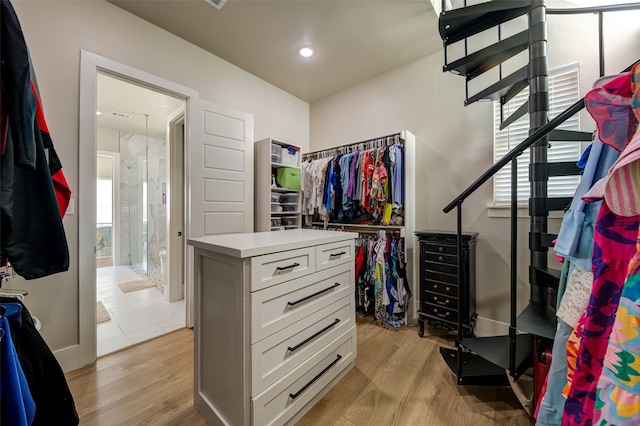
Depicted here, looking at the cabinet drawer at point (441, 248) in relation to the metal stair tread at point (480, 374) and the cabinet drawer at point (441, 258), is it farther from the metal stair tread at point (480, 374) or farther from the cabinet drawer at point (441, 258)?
the metal stair tread at point (480, 374)

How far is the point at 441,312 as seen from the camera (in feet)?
7.23

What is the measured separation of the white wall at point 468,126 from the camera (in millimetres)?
1894

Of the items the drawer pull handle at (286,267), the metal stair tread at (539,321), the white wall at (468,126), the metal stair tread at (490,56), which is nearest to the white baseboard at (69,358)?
the drawer pull handle at (286,267)

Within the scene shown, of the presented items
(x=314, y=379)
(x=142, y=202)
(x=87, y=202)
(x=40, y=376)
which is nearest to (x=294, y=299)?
(x=314, y=379)

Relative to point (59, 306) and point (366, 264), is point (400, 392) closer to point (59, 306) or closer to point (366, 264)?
point (366, 264)

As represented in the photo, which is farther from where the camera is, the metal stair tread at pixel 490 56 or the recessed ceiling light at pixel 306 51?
the recessed ceiling light at pixel 306 51

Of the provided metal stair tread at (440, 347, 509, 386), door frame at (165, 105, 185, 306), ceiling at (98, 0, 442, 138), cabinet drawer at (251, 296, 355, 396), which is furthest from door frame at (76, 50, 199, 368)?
metal stair tread at (440, 347, 509, 386)

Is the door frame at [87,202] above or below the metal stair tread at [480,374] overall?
above

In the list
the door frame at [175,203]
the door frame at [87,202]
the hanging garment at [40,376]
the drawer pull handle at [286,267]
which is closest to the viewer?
the hanging garment at [40,376]

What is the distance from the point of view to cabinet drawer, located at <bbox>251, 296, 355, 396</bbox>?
1165mm

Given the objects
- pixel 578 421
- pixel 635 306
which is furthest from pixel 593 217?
pixel 578 421

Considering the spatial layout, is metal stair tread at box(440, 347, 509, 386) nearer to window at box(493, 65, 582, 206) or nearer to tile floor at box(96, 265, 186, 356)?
window at box(493, 65, 582, 206)

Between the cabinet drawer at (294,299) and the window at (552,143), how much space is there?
172 centimetres

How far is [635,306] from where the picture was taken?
620 mm
